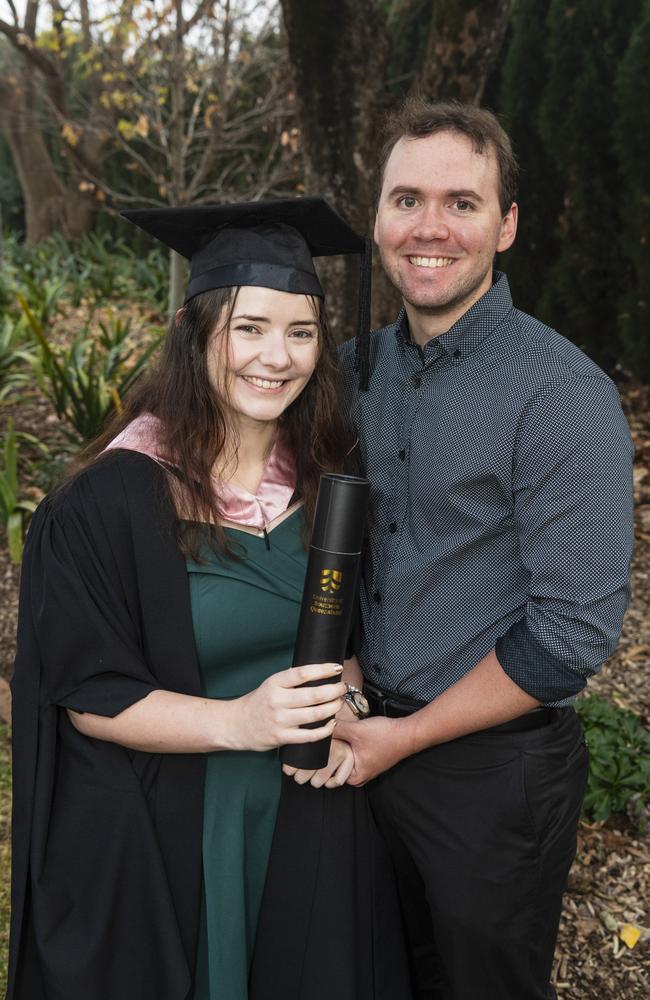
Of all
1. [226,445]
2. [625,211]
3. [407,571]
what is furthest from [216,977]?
[625,211]

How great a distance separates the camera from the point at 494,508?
1.79 m


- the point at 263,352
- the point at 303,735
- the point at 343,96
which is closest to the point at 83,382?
the point at 343,96

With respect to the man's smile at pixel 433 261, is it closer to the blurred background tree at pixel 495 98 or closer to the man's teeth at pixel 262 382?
the man's teeth at pixel 262 382

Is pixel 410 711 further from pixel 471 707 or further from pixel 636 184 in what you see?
pixel 636 184

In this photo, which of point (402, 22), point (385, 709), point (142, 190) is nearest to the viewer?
point (385, 709)

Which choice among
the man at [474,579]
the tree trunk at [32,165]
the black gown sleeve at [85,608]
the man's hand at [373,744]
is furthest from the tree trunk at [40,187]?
the man's hand at [373,744]

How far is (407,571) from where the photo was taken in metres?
1.90

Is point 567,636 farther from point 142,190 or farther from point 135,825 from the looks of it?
point 142,190

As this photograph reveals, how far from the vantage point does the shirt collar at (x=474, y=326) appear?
1.90 metres

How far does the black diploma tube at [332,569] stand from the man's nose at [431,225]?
2.03 ft

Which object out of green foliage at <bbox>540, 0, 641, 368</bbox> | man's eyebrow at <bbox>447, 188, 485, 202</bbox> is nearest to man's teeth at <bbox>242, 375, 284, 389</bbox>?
man's eyebrow at <bbox>447, 188, 485, 202</bbox>

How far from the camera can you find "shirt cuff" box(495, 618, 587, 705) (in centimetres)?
171

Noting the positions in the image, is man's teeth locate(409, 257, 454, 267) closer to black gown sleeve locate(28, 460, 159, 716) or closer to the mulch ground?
black gown sleeve locate(28, 460, 159, 716)

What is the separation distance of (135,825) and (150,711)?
10.0 inches
